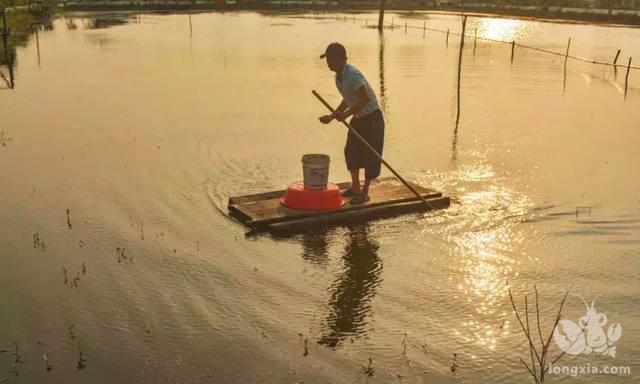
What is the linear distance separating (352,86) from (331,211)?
1245 millimetres

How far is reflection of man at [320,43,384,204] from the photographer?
7.00m

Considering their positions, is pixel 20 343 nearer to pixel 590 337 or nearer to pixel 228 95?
pixel 590 337

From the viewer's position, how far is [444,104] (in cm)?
1571

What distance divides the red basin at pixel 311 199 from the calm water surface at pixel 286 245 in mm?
323

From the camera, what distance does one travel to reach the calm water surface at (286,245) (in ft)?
15.8

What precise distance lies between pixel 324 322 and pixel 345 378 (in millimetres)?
800

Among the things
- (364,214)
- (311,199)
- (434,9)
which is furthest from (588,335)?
(434,9)

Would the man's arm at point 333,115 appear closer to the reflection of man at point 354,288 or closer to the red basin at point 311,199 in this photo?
the red basin at point 311,199

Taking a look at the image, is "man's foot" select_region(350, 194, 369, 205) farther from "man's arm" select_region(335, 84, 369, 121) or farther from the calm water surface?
"man's arm" select_region(335, 84, 369, 121)

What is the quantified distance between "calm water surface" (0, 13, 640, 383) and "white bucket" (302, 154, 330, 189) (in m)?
0.52

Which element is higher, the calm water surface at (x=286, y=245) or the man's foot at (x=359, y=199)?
the man's foot at (x=359, y=199)

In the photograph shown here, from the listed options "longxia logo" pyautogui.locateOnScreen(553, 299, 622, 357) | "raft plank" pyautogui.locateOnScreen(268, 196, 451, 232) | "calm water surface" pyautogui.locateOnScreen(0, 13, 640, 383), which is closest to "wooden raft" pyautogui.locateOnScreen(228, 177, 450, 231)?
"raft plank" pyautogui.locateOnScreen(268, 196, 451, 232)

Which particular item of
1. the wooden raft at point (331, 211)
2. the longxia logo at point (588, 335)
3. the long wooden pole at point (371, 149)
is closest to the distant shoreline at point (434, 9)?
the wooden raft at point (331, 211)

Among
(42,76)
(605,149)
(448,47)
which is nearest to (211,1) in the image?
(448,47)
